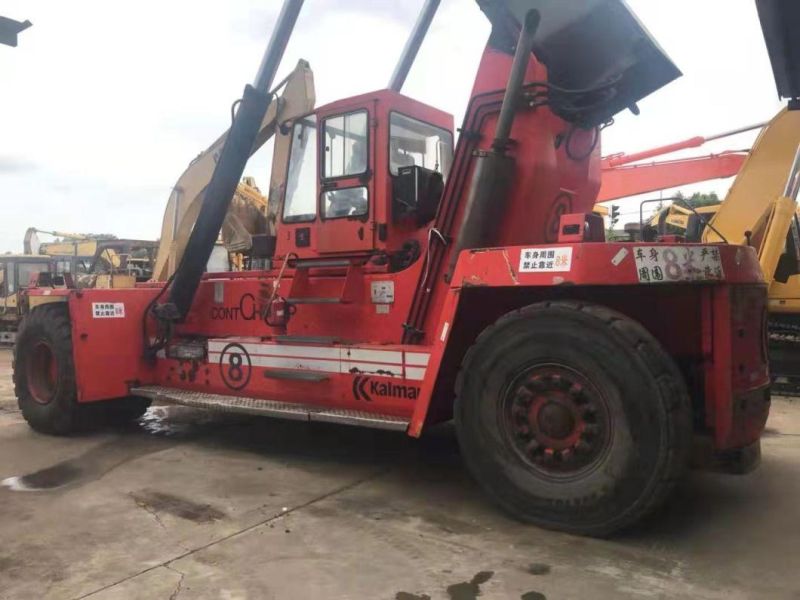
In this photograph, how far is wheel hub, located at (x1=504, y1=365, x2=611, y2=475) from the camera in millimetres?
3910

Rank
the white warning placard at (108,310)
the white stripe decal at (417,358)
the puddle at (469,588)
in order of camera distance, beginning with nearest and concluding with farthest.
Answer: the puddle at (469,588), the white stripe decal at (417,358), the white warning placard at (108,310)

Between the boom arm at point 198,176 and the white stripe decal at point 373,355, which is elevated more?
the boom arm at point 198,176

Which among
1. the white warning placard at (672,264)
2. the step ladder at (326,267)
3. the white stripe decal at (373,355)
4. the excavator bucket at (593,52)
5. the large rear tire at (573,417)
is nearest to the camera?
the large rear tire at (573,417)

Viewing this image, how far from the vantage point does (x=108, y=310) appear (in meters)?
6.70

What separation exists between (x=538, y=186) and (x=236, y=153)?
281cm

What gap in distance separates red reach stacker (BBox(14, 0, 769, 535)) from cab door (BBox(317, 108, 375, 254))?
17 mm

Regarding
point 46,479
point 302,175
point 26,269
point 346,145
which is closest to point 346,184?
point 346,145

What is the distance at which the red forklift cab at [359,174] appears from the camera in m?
5.60

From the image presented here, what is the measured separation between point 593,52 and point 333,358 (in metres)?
2.92

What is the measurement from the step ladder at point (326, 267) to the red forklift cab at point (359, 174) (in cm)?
8

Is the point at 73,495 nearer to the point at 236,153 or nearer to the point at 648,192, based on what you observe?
the point at 236,153

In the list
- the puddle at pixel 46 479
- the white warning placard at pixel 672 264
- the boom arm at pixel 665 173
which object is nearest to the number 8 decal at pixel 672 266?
the white warning placard at pixel 672 264

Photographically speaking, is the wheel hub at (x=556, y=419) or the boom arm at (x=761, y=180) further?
the boom arm at (x=761, y=180)

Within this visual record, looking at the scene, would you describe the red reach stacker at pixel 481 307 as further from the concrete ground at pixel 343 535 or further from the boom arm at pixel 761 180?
the boom arm at pixel 761 180
